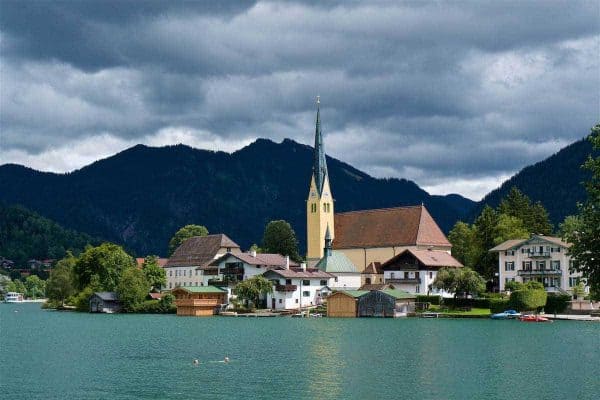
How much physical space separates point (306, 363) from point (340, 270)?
73360 mm

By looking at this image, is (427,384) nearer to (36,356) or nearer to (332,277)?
(36,356)

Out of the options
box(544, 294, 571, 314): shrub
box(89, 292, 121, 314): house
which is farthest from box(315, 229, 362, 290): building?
box(544, 294, 571, 314): shrub

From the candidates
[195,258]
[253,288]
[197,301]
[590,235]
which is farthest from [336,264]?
[590,235]

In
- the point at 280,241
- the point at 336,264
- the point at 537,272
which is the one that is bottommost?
the point at 537,272

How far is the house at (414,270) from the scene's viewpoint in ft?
357

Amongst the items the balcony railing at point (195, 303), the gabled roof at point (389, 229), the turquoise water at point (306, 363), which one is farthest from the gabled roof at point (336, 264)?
the turquoise water at point (306, 363)

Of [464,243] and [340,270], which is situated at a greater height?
[464,243]

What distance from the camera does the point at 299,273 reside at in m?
109

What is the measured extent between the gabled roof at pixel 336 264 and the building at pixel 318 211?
13380 mm

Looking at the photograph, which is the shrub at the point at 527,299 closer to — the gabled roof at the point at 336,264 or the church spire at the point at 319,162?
the gabled roof at the point at 336,264

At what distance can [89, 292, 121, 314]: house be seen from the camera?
4439 inches

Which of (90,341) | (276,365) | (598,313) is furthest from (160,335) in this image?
(598,313)

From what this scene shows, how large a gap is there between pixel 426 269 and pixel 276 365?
65.8 meters

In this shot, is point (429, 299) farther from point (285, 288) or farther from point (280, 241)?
point (280, 241)
